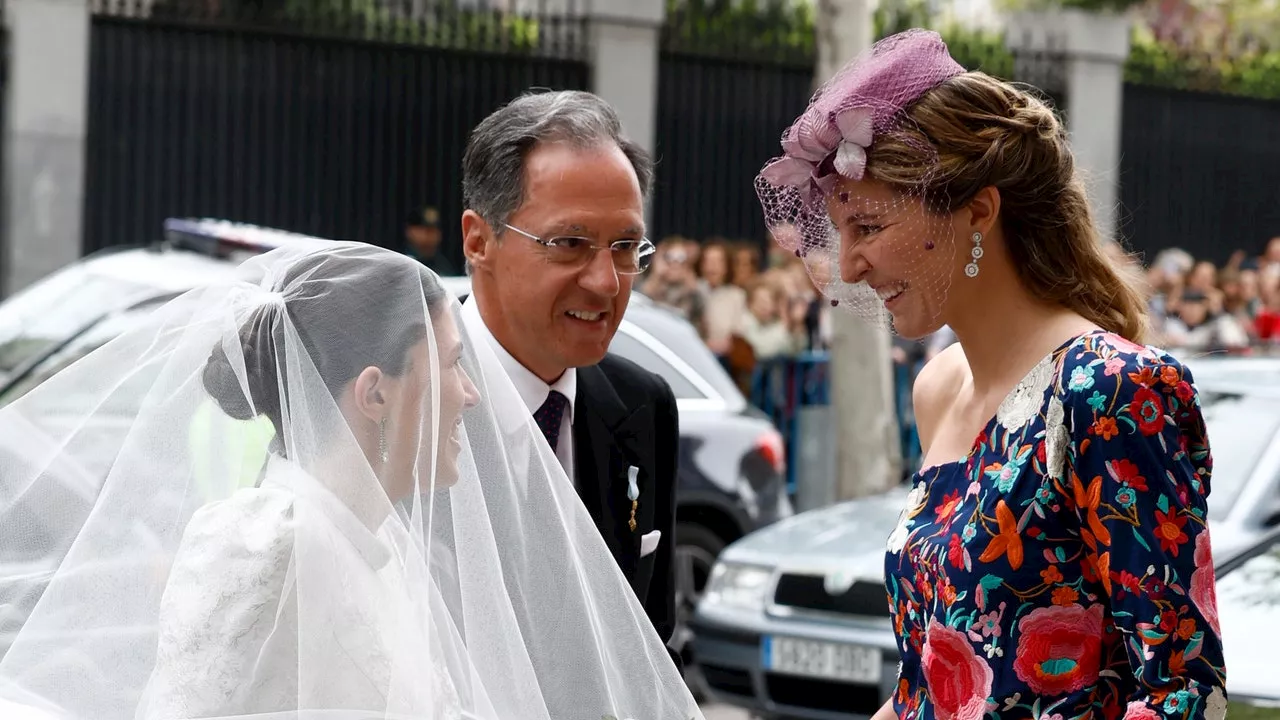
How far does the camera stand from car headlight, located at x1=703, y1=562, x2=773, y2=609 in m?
6.87

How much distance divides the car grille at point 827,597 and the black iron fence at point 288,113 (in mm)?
8517

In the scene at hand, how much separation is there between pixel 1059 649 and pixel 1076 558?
0.13 m

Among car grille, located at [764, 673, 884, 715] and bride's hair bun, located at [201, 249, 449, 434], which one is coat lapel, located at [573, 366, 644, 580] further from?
car grille, located at [764, 673, 884, 715]

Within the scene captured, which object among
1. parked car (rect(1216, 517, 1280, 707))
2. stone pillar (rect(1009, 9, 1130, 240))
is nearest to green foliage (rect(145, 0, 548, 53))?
stone pillar (rect(1009, 9, 1130, 240))

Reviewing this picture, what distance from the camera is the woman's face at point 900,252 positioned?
257 cm

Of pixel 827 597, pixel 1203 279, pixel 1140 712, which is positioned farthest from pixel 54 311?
pixel 1203 279

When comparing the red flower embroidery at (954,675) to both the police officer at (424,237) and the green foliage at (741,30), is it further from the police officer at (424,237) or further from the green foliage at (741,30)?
the green foliage at (741,30)

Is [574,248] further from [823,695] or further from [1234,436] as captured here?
[1234,436]

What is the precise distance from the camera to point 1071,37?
57.6 ft

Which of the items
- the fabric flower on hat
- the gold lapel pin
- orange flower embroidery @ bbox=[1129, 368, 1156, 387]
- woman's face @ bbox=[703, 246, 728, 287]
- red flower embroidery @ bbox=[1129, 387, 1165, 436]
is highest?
the fabric flower on hat

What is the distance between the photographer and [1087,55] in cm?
1766

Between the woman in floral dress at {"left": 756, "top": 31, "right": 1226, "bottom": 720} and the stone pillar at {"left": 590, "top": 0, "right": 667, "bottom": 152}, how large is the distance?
Result: 41.3 feet

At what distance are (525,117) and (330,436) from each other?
1.00 metres

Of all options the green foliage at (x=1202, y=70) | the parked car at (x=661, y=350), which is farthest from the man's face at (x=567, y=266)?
the green foliage at (x=1202, y=70)
